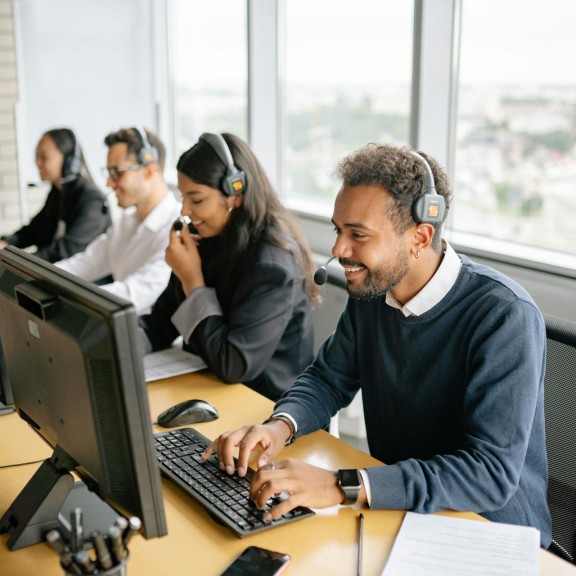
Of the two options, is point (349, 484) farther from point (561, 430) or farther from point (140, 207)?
point (140, 207)

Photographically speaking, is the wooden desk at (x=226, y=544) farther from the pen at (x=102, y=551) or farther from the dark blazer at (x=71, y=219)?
the dark blazer at (x=71, y=219)

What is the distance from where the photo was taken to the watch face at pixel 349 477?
1239 millimetres

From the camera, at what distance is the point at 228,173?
2.08 meters

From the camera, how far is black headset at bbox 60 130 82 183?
12.9 ft

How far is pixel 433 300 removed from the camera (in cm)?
145

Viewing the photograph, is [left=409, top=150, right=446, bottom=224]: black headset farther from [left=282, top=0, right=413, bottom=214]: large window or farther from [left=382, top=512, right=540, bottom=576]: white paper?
[left=282, top=0, right=413, bottom=214]: large window

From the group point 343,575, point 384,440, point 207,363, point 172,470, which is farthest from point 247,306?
point 343,575

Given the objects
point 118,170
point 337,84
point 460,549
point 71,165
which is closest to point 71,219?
point 71,165

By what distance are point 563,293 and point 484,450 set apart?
106 cm

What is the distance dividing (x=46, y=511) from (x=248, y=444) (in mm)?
362

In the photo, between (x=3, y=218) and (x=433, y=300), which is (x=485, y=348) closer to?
(x=433, y=300)

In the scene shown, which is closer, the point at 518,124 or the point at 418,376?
the point at 418,376

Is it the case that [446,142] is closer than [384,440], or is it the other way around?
[384,440]

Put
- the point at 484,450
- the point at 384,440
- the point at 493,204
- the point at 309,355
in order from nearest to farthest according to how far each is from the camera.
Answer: the point at 484,450 < the point at 384,440 < the point at 309,355 < the point at 493,204
